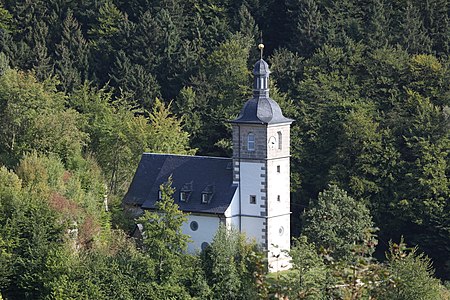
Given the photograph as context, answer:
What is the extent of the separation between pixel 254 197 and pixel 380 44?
1038 inches

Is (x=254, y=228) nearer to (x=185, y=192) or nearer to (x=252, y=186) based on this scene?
(x=252, y=186)

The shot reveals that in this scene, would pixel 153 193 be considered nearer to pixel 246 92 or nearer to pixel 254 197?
pixel 254 197

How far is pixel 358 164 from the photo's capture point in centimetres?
6419

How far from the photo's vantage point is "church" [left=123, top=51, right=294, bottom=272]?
172 feet

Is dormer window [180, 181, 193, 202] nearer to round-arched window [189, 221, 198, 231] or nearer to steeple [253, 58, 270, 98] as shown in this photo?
round-arched window [189, 221, 198, 231]

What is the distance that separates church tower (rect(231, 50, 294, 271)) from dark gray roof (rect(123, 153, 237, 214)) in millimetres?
733

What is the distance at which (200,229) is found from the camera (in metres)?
53.1

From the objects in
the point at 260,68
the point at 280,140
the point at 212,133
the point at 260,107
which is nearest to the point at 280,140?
the point at 280,140

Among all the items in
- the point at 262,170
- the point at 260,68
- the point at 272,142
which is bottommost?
the point at 262,170

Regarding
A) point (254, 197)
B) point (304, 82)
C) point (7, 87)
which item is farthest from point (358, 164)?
point (7, 87)

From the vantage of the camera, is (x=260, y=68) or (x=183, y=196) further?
(x=183, y=196)

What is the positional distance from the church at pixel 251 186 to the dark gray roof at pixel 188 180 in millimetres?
41

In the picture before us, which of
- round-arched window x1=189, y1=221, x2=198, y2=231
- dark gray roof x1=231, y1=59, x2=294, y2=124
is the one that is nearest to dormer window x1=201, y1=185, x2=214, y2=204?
round-arched window x1=189, y1=221, x2=198, y2=231

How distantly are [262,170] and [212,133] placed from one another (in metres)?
19.5
